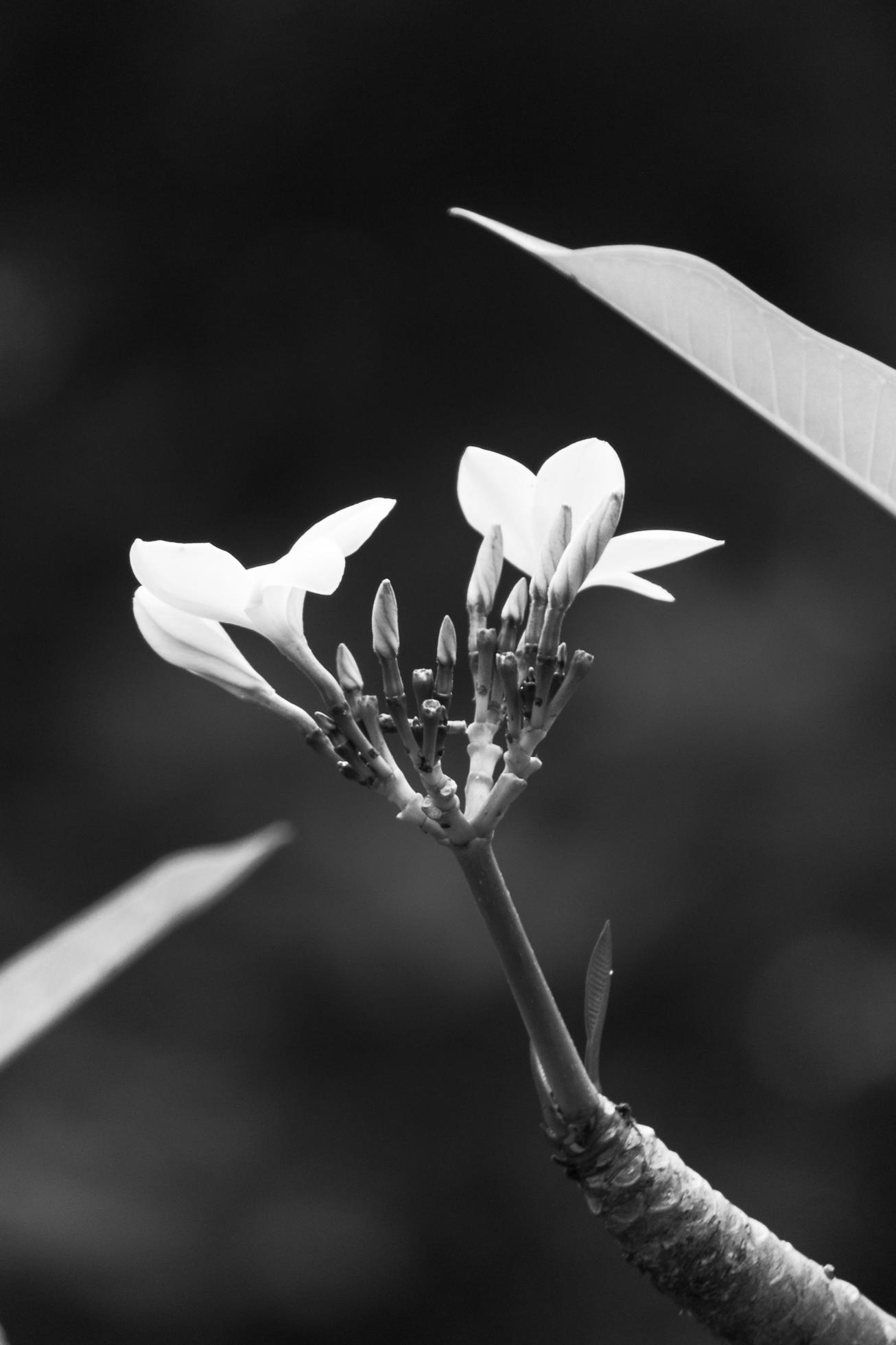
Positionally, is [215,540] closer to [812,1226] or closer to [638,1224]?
[812,1226]

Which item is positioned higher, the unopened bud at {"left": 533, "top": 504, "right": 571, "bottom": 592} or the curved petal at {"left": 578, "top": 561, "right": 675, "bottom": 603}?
the unopened bud at {"left": 533, "top": 504, "right": 571, "bottom": 592}

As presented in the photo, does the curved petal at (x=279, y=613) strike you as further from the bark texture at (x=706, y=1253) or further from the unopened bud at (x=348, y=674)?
the bark texture at (x=706, y=1253)

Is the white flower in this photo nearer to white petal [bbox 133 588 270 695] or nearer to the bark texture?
white petal [bbox 133 588 270 695]

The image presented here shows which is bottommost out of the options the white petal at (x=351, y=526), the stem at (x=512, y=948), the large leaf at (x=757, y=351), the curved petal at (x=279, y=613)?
the stem at (x=512, y=948)

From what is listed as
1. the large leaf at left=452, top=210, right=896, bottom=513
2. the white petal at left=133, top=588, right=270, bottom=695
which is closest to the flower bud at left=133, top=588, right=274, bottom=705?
the white petal at left=133, top=588, right=270, bottom=695

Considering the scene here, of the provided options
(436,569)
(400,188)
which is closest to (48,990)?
(436,569)

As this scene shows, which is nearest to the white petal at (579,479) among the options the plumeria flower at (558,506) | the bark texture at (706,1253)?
the plumeria flower at (558,506)

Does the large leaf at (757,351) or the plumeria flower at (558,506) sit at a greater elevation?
the large leaf at (757,351)
